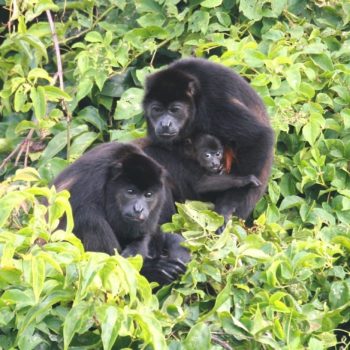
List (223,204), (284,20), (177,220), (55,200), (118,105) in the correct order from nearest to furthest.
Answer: (55,200), (177,220), (223,204), (118,105), (284,20)

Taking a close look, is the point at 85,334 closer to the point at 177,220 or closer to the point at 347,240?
the point at 177,220

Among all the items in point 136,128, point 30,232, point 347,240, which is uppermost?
point 30,232

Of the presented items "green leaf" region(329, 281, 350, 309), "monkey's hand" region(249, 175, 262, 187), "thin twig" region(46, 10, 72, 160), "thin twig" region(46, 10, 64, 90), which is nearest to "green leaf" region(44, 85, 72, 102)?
"thin twig" region(46, 10, 72, 160)

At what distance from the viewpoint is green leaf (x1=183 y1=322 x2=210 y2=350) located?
4.91 m

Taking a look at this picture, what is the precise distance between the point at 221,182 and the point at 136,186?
3.53 ft

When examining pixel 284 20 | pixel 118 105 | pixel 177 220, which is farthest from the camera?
pixel 284 20

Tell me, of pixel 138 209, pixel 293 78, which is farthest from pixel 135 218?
pixel 293 78

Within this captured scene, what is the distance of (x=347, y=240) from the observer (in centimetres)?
620

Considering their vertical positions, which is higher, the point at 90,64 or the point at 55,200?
the point at 55,200

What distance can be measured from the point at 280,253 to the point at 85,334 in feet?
3.81

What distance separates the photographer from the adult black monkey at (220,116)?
7070 millimetres

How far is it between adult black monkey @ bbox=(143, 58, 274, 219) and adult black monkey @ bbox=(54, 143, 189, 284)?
2.92 feet

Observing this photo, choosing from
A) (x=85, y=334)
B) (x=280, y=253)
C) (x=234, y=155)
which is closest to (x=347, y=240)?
(x=280, y=253)

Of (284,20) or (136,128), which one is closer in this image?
(136,128)
